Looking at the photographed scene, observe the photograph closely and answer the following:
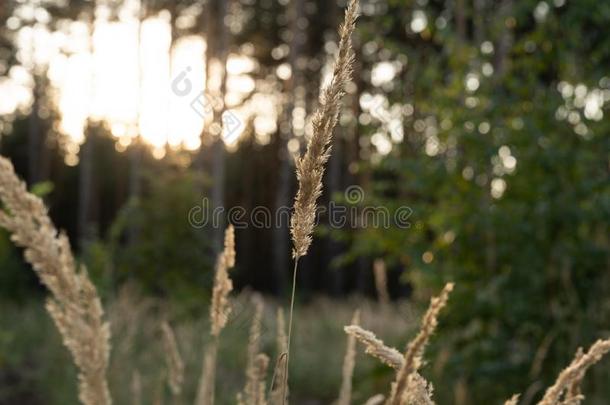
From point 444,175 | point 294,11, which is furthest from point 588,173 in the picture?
point 294,11

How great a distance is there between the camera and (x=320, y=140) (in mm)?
1067

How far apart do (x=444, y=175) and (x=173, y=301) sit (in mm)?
7111

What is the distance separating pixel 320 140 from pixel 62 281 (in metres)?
0.51

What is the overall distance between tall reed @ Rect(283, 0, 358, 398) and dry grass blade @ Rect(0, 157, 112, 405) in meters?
0.41

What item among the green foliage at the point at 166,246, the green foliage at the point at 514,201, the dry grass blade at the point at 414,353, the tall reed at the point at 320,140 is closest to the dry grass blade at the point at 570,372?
the dry grass blade at the point at 414,353

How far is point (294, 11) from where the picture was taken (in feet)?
74.8

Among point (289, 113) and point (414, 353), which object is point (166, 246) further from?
point (414, 353)

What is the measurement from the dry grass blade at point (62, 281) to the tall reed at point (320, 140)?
414 mm

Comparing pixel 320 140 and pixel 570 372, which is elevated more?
pixel 320 140

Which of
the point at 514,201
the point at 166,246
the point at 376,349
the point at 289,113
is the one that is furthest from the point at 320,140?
the point at 289,113

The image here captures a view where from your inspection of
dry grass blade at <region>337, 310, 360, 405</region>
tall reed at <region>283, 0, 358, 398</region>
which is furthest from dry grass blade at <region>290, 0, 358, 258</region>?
dry grass blade at <region>337, 310, 360, 405</region>

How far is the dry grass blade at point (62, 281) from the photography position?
3.92 feet

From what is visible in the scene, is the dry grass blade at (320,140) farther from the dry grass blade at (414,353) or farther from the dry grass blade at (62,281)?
the dry grass blade at (62,281)

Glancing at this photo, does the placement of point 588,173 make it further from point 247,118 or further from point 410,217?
point 247,118
